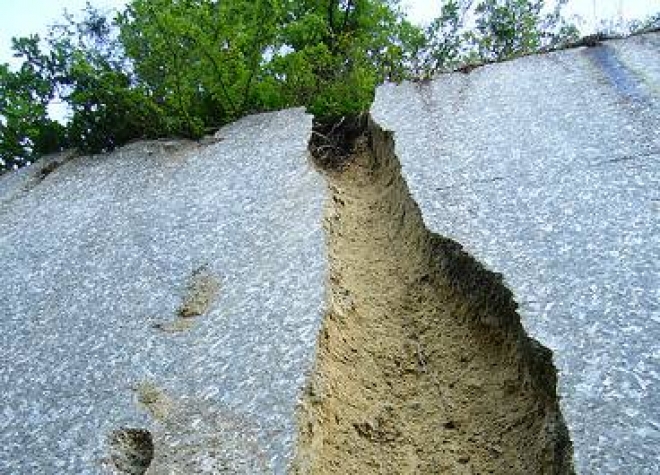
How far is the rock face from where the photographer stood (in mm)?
2660

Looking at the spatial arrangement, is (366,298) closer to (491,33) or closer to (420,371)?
(420,371)

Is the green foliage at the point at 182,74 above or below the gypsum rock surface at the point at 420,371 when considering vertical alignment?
above

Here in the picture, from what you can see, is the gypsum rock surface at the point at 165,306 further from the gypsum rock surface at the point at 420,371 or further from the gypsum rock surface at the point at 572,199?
the gypsum rock surface at the point at 572,199

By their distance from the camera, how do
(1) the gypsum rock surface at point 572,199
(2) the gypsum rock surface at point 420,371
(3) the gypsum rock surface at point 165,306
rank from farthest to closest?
(3) the gypsum rock surface at point 165,306, (2) the gypsum rock surface at point 420,371, (1) the gypsum rock surface at point 572,199

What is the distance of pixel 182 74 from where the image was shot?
5539 millimetres

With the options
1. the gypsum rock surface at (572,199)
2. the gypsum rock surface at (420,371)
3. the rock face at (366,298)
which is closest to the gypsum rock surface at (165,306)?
the rock face at (366,298)

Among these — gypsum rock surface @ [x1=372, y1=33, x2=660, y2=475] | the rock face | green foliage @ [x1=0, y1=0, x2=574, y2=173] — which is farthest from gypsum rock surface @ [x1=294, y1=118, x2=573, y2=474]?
green foliage @ [x1=0, y1=0, x2=574, y2=173]

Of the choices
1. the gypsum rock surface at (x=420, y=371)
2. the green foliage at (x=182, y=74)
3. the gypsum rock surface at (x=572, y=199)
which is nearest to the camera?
the gypsum rock surface at (x=572, y=199)

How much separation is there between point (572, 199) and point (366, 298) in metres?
1.29

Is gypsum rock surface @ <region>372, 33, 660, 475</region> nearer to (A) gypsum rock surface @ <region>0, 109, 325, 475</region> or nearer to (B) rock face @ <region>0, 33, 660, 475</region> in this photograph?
(B) rock face @ <region>0, 33, 660, 475</region>

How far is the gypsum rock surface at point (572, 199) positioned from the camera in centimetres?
244

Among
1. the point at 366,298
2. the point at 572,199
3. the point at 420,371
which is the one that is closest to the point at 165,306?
the point at 366,298

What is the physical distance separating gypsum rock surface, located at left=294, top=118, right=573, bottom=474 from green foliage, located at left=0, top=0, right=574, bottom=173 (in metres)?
2.04

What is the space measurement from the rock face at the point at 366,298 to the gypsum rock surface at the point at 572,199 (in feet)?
0.04
